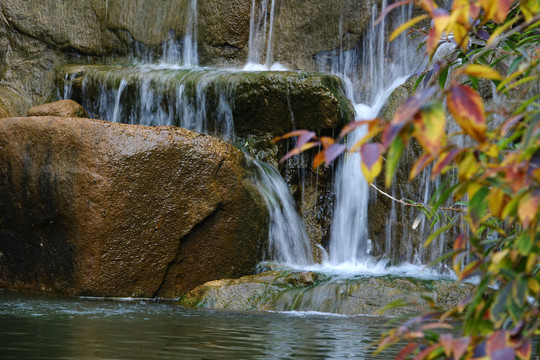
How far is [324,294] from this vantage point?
6.35m

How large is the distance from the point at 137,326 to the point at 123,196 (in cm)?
257

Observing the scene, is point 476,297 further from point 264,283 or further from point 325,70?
point 325,70

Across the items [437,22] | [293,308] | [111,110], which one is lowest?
[293,308]

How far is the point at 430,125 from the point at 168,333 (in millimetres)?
3312

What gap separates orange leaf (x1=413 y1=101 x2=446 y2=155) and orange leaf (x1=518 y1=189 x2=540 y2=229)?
18 centimetres

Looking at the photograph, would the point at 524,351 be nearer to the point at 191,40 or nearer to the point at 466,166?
the point at 466,166

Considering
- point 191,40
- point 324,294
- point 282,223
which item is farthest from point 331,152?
point 191,40

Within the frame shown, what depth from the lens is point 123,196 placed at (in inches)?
270

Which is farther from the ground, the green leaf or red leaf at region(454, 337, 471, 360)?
the green leaf

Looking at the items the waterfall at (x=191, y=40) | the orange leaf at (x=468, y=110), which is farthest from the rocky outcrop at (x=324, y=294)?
the waterfall at (x=191, y=40)

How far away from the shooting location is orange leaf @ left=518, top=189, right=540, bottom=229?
1.18m

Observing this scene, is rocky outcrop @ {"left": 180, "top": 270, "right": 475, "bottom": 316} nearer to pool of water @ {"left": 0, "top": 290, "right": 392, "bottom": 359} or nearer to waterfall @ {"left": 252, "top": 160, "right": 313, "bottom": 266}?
pool of water @ {"left": 0, "top": 290, "right": 392, "bottom": 359}

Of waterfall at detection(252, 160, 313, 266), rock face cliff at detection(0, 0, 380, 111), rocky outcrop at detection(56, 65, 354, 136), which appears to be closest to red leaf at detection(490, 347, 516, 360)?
waterfall at detection(252, 160, 313, 266)

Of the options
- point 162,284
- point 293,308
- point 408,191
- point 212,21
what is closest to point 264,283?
point 293,308
